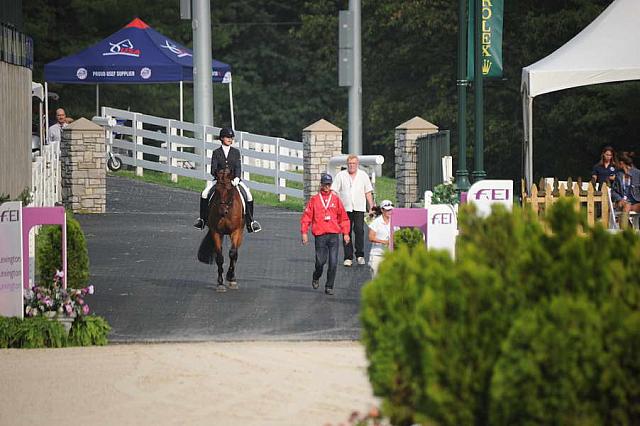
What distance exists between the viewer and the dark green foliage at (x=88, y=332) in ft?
49.2

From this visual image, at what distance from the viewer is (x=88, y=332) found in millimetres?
15031

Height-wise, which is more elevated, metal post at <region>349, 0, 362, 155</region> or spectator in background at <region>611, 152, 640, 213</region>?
metal post at <region>349, 0, 362, 155</region>

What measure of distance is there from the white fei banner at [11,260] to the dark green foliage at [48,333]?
174 millimetres

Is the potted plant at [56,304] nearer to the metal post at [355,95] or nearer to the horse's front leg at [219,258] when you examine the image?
the horse's front leg at [219,258]

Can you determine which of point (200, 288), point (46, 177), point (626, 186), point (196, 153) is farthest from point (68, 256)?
point (196, 153)

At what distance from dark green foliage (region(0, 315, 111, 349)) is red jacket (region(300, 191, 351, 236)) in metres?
4.56

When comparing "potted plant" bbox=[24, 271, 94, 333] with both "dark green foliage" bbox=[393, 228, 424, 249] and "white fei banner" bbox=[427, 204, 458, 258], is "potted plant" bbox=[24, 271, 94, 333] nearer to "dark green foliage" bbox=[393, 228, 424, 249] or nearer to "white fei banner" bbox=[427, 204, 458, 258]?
"white fei banner" bbox=[427, 204, 458, 258]

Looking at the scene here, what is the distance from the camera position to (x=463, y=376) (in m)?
6.78

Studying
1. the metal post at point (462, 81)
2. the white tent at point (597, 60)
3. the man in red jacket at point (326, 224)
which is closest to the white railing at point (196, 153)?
the metal post at point (462, 81)

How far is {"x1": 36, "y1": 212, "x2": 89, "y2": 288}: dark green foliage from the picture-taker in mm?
16281

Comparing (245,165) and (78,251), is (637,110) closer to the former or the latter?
(245,165)

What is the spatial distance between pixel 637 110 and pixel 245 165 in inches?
442

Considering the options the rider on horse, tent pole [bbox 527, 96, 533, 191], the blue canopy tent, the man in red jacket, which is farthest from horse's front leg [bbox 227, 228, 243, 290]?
the blue canopy tent

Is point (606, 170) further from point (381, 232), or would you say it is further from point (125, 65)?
point (125, 65)
